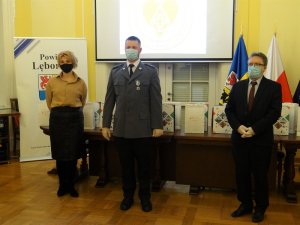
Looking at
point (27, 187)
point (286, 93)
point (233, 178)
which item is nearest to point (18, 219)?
point (27, 187)

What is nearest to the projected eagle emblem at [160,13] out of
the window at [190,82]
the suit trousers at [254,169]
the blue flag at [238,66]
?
the window at [190,82]

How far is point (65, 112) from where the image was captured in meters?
3.37

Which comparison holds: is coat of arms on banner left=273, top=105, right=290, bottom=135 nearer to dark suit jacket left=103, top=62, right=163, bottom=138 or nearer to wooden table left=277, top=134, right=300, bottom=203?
wooden table left=277, top=134, right=300, bottom=203

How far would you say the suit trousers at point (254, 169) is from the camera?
276 centimetres

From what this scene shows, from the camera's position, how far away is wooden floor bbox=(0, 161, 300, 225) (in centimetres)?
293

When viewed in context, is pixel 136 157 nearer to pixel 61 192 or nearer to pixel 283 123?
pixel 61 192

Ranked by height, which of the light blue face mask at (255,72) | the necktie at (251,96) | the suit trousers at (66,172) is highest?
the light blue face mask at (255,72)

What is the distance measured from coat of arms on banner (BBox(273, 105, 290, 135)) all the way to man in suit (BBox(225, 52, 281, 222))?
2.14ft

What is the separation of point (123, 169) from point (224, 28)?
2.70 meters

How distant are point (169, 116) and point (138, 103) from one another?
676mm

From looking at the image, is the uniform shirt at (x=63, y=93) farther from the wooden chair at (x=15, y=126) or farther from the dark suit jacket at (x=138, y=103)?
the wooden chair at (x=15, y=126)

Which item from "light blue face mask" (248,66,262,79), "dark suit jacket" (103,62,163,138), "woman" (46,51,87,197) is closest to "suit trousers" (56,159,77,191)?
"woman" (46,51,87,197)

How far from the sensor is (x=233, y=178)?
11.4ft

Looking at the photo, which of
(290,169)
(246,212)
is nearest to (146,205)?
(246,212)
